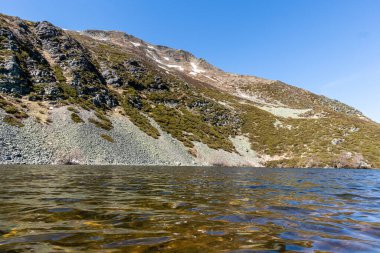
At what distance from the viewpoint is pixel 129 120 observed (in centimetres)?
7606

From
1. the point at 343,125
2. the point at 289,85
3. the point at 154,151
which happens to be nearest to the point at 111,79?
the point at 154,151

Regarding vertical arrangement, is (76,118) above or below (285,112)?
below

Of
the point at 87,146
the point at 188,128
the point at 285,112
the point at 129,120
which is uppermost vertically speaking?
the point at 285,112

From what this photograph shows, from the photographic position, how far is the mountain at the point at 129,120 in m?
53.2

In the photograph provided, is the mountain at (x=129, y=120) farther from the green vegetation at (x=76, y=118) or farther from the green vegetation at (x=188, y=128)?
the green vegetation at (x=188, y=128)

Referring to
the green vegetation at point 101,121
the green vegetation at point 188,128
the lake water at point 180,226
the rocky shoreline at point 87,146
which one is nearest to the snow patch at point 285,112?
the green vegetation at point 188,128

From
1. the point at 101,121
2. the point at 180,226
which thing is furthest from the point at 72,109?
the point at 180,226

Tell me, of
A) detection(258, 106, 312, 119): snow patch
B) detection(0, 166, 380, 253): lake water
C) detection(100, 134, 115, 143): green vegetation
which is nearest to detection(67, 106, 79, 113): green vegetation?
detection(100, 134, 115, 143): green vegetation

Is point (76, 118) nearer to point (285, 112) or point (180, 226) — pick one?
point (180, 226)

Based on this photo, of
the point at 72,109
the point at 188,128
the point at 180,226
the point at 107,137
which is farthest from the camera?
the point at 188,128

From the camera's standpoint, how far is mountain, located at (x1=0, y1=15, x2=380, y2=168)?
53156mm

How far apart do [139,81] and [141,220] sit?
104991 millimetres

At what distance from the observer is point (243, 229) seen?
24.7 feet

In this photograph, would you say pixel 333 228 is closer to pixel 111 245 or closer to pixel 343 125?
pixel 111 245
